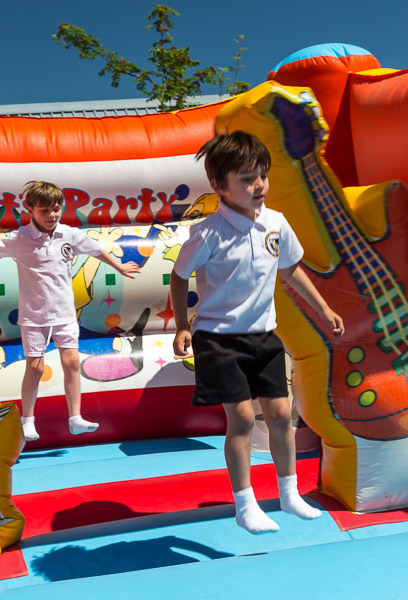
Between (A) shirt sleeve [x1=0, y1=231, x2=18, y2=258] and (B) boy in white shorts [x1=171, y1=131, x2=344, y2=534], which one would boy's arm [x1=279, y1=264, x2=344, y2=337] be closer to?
(B) boy in white shorts [x1=171, y1=131, x2=344, y2=534]

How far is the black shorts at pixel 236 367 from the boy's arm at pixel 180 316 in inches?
2.1

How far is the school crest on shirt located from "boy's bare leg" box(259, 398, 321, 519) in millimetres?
338

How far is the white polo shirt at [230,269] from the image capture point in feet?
4.72

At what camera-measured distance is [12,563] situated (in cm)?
151

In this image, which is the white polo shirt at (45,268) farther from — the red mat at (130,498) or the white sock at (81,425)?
the red mat at (130,498)

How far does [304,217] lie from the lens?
1769mm

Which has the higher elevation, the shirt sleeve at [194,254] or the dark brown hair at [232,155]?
the dark brown hair at [232,155]

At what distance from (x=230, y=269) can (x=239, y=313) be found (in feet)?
0.33

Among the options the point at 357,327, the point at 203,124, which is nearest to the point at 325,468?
the point at 357,327

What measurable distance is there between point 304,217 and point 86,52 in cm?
639

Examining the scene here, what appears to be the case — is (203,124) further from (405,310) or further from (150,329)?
(405,310)

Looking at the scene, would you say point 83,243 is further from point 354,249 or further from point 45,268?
point 354,249

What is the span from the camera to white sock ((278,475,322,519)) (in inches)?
57.4

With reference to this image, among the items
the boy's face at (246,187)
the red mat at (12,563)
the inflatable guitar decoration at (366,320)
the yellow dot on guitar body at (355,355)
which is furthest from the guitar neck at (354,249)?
the red mat at (12,563)
